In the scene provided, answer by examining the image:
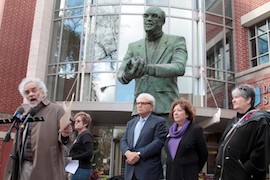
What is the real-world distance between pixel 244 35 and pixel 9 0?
39.3 feet

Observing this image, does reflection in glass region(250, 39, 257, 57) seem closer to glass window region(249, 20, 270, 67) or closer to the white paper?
glass window region(249, 20, 270, 67)

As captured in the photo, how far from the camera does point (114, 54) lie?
1570 cm

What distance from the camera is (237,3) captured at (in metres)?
17.9

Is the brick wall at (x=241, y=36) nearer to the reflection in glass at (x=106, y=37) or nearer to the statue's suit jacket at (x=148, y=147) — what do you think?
the reflection in glass at (x=106, y=37)

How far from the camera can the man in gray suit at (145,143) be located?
142 inches

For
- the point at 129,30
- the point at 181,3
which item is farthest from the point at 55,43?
the point at 181,3

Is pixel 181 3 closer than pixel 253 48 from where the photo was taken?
Yes

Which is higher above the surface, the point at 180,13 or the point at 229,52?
the point at 180,13

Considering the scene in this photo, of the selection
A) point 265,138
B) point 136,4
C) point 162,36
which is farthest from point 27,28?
point 265,138

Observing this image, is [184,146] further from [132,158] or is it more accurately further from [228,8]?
[228,8]

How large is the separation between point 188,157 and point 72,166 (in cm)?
216

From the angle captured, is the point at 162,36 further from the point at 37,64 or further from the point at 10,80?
the point at 10,80

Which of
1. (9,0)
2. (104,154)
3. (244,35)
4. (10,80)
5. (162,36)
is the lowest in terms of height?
(104,154)

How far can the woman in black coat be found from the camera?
3.67m
